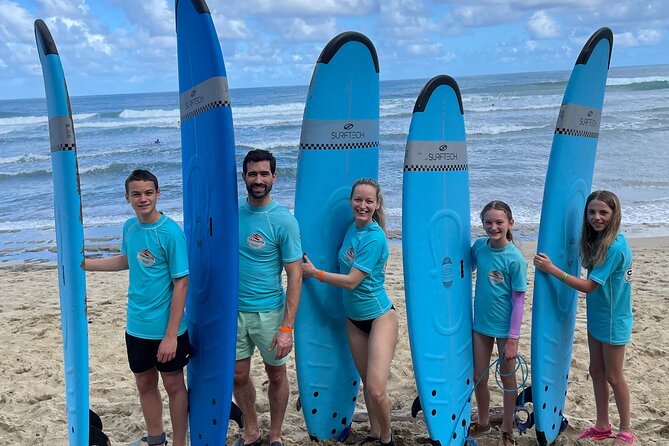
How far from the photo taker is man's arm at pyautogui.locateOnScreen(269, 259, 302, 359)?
3188 mm

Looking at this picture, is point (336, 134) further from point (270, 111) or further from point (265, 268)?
point (270, 111)

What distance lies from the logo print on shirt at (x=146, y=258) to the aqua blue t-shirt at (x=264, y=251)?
451 millimetres

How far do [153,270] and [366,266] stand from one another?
1017 mm

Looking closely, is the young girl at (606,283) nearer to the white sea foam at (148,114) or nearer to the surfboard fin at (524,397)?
the surfboard fin at (524,397)

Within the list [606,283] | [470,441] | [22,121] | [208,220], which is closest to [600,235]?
[606,283]

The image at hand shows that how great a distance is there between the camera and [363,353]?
11.5 feet

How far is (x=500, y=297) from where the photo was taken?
10.9ft

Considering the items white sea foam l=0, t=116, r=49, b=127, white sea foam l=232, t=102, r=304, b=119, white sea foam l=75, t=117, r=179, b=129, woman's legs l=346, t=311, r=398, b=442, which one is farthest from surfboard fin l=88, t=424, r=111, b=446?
white sea foam l=0, t=116, r=49, b=127

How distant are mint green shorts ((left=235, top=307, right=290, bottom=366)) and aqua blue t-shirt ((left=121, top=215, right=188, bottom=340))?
43 centimetres

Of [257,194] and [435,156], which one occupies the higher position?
[435,156]

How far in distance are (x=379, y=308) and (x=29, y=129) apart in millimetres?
28337

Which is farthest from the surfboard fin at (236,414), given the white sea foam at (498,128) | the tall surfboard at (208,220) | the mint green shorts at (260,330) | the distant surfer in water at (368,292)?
the white sea foam at (498,128)

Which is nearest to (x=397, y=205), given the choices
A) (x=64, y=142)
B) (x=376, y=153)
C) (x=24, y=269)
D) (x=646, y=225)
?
(x=646, y=225)

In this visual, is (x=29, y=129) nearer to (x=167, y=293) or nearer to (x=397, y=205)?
(x=397, y=205)
